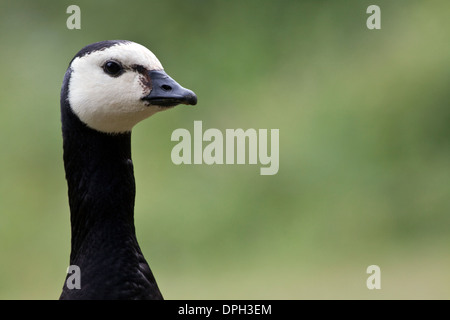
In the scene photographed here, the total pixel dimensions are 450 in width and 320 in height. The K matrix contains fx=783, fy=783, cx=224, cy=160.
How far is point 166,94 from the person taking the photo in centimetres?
218

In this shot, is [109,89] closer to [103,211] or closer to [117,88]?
[117,88]

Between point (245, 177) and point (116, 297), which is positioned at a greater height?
point (245, 177)

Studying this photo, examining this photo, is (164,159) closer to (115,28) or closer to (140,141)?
(140,141)

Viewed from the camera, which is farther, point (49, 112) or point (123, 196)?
point (49, 112)

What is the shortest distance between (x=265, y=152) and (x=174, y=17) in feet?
4.83

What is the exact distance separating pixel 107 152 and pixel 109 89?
7.8 inches

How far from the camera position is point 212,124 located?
5.90 m

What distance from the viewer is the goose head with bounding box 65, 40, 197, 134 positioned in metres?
2.17

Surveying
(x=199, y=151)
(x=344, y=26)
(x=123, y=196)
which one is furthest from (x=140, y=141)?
(x=123, y=196)

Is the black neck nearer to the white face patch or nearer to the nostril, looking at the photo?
the white face patch

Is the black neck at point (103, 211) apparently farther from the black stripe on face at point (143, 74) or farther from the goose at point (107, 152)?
the black stripe on face at point (143, 74)

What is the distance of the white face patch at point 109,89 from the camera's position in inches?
85.5

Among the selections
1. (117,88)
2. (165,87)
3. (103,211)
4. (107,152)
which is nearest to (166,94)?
(165,87)

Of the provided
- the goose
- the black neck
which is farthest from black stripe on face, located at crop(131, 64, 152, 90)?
the black neck
